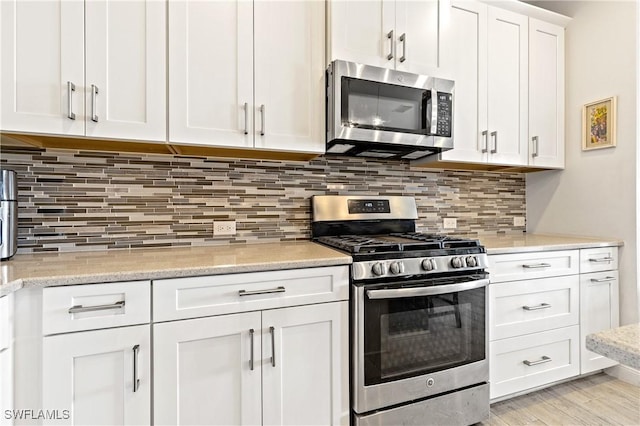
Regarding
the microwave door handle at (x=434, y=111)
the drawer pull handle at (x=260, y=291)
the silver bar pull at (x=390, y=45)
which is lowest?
the drawer pull handle at (x=260, y=291)

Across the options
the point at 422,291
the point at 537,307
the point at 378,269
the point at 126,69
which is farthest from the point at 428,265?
the point at 126,69

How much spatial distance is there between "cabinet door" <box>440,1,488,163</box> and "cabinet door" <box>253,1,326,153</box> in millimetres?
873

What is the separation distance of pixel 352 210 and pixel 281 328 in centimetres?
99

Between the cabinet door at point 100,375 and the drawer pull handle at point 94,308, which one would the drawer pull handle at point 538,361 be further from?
the drawer pull handle at point 94,308

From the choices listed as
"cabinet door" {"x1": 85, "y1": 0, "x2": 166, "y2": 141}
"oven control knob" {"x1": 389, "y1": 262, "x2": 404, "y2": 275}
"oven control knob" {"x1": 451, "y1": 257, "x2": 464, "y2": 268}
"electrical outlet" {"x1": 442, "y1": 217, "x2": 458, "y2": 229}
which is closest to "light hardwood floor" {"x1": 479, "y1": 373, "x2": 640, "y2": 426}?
"oven control knob" {"x1": 451, "y1": 257, "x2": 464, "y2": 268}

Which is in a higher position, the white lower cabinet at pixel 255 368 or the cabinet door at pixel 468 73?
the cabinet door at pixel 468 73

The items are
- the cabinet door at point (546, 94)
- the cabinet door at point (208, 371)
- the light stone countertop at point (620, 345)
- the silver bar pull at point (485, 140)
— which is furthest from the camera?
the cabinet door at point (546, 94)

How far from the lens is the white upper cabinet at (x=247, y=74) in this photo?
1.55 m

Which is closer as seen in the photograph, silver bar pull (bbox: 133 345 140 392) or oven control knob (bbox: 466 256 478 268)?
silver bar pull (bbox: 133 345 140 392)

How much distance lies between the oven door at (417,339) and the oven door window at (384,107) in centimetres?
88

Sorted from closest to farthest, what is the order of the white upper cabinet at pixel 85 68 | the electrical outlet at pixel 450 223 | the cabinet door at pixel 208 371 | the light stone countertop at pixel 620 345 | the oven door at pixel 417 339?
the light stone countertop at pixel 620 345 < the cabinet door at pixel 208 371 < the white upper cabinet at pixel 85 68 < the oven door at pixel 417 339 < the electrical outlet at pixel 450 223

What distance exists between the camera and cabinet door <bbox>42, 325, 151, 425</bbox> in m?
1.10

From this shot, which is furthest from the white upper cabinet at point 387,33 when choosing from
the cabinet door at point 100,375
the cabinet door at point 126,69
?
the cabinet door at point 100,375

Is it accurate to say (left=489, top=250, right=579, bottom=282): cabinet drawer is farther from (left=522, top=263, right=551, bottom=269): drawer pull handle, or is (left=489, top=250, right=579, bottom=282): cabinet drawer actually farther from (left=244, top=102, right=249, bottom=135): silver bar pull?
(left=244, top=102, right=249, bottom=135): silver bar pull
